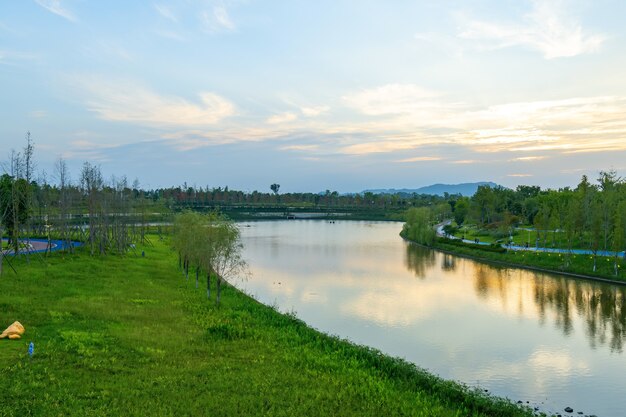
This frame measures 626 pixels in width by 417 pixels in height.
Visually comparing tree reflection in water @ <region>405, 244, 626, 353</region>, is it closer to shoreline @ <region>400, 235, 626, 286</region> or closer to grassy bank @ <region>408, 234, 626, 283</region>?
shoreline @ <region>400, 235, 626, 286</region>

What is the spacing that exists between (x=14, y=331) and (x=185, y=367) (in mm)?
8374

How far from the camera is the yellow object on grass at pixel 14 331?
2050cm

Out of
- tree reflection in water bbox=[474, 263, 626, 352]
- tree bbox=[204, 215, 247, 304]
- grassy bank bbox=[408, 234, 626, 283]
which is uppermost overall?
tree bbox=[204, 215, 247, 304]

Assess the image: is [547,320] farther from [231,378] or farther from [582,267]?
[231,378]

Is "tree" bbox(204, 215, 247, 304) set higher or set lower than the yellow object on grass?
higher

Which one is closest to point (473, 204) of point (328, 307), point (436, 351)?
point (328, 307)

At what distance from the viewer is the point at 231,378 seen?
61.0 ft

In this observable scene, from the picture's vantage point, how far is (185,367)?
19375 millimetres

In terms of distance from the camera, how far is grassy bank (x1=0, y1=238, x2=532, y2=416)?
52.4 ft

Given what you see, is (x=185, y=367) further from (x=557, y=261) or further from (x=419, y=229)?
(x=419, y=229)

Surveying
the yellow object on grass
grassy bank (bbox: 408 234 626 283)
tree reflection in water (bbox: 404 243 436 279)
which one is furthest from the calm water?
the yellow object on grass

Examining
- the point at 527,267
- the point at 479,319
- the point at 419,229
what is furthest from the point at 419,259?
the point at 479,319

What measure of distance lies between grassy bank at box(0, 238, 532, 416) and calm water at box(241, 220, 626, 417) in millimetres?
4870

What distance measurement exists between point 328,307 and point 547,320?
17376mm
